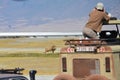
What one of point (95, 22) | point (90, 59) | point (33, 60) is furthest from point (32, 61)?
point (90, 59)

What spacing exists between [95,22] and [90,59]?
1.03 m

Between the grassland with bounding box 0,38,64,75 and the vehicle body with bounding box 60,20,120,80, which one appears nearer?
the vehicle body with bounding box 60,20,120,80

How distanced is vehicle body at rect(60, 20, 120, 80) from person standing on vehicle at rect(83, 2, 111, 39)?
0.78 feet

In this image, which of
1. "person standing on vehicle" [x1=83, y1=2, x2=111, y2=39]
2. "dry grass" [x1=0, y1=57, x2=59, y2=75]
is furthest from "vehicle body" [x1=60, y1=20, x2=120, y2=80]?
"dry grass" [x1=0, y1=57, x2=59, y2=75]

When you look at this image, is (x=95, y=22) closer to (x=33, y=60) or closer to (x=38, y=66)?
(x=38, y=66)

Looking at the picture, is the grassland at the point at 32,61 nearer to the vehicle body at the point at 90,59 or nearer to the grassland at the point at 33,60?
the grassland at the point at 33,60

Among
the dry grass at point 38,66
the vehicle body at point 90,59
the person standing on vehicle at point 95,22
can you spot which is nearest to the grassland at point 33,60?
the dry grass at point 38,66

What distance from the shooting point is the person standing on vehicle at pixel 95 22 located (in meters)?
13.8

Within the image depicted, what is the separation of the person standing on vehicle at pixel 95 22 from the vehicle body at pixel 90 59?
0.78 feet

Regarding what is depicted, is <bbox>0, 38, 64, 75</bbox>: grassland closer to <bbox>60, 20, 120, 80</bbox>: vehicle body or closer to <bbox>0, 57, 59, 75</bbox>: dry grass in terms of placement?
<bbox>0, 57, 59, 75</bbox>: dry grass

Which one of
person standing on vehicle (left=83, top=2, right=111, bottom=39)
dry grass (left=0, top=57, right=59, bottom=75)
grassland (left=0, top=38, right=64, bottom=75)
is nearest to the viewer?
person standing on vehicle (left=83, top=2, right=111, bottom=39)

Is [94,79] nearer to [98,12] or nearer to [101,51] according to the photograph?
[101,51]

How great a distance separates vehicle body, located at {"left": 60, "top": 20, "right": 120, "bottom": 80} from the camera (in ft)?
42.9

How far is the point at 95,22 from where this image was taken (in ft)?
45.5
